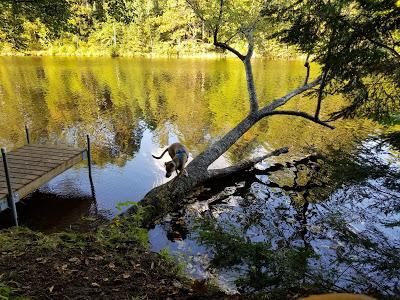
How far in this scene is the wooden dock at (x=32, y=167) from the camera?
7.80m

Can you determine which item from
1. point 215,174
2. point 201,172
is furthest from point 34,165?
point 215,174

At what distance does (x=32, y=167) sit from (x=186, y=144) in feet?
23.4

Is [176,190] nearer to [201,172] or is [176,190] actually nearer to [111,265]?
[201,172]

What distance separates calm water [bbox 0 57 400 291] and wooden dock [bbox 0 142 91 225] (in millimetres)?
920

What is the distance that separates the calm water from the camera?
26.2 ft

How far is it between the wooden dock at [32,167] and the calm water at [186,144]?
920mm

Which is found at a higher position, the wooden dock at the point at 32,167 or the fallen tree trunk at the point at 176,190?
the wooden dock at the point at 32,167

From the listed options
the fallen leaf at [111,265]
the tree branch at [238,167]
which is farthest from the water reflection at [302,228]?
the fallen leaf at [111,265]

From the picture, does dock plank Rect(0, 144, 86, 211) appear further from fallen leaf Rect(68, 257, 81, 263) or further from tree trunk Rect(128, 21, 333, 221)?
fallen leaf Rect(68, 257, 81, 263)

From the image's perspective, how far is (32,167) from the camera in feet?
30.1

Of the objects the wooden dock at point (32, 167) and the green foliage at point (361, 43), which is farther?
the wooden dock at point (32, 167)

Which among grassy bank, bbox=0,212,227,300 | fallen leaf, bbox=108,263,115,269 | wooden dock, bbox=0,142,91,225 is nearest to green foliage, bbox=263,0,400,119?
grassy bank, bbox=0,212,227,300

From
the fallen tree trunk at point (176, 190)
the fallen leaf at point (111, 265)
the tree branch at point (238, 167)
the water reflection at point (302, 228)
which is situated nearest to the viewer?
the water reflection at point (302, 228)

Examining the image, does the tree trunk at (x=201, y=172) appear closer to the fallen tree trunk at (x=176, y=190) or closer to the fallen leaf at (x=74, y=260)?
the fallen tree trunk at (x=176, y=190)
